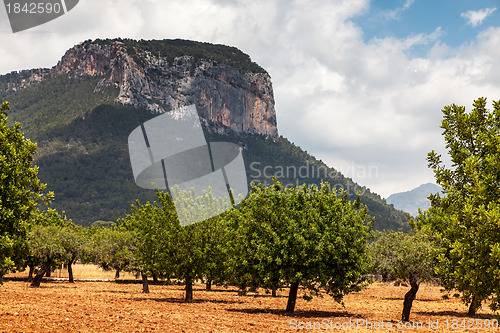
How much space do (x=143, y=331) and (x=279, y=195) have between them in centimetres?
1262

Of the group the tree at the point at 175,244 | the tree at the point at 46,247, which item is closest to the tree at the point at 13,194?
the tree at the point at 175,244

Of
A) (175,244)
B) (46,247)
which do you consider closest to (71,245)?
(46,247)

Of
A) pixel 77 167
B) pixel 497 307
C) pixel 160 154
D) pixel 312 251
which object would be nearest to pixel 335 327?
pixel 312 251

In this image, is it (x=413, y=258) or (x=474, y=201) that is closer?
(x=474, y=201)

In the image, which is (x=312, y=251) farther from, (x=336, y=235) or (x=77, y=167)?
(x=77, y=167)

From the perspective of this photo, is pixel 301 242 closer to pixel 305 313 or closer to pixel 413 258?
pixel 305 313

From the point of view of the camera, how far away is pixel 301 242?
2459 cm

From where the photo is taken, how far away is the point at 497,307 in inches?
471

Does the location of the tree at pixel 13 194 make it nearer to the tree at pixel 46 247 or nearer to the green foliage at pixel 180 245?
the green foliage at pixel 180 245

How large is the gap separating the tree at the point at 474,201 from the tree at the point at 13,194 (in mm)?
13292

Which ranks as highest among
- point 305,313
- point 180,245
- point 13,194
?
point 13,194

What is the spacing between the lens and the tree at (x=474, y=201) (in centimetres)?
1114

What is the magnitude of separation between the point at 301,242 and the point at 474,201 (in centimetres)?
1341

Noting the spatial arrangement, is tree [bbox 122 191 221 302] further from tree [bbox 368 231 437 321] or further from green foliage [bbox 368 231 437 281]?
tree [bbox 368 231 437 321]
